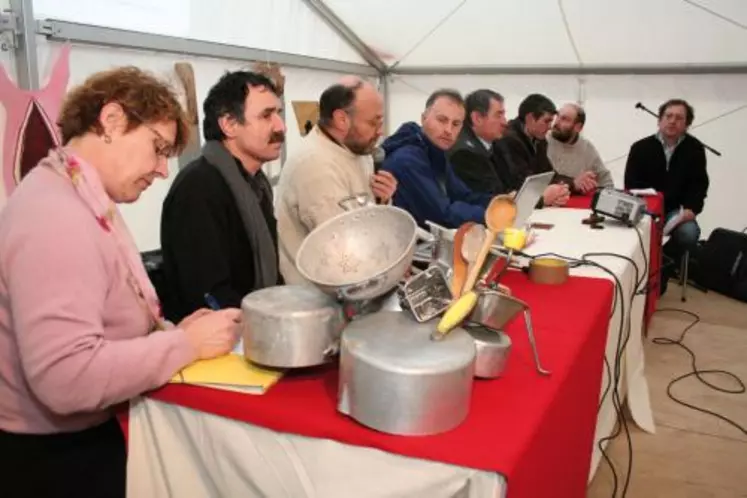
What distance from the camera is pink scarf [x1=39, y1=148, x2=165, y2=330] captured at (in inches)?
34.9

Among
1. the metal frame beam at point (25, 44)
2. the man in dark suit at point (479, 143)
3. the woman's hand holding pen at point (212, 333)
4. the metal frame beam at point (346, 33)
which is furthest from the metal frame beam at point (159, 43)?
the woman's hand holding pen at point (212, 333)

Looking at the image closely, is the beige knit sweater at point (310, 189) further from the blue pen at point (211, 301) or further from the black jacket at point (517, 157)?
the black jacket at point (517, 157)

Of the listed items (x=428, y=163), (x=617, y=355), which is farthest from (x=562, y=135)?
(x=617, y=355)

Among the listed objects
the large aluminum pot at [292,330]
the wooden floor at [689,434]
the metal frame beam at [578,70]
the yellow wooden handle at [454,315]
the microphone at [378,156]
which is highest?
the metal frame beam at [578,70]

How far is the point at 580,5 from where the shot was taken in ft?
12.0

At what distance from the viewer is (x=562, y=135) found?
4.02 m

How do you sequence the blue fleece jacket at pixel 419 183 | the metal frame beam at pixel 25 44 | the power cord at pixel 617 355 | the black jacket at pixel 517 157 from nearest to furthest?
Answer: the power cord at pixel 617 355 < the metal frame beam at pixel 25 44 < the blue fleece jacket at pixel 419 183 < the black jacket at pixel 517 157

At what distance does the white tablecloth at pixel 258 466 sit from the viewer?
0.78m

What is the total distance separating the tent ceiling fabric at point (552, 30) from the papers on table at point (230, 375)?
323 centimetres

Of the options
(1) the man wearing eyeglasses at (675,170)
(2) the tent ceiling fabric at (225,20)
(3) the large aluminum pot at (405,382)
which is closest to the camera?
(3) the large aluminum pot at (405,382)

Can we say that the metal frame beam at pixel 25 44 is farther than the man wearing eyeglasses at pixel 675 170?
No

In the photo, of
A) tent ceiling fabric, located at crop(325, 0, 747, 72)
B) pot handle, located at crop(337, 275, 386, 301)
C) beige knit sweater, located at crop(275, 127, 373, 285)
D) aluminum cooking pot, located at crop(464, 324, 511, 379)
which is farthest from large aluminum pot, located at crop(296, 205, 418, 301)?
tent ceiling fabric, located at crop(325, 0, 747, 72)

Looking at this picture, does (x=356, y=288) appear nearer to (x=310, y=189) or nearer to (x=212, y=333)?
(x=212, y=333)

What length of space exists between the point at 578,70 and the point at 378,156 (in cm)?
239
